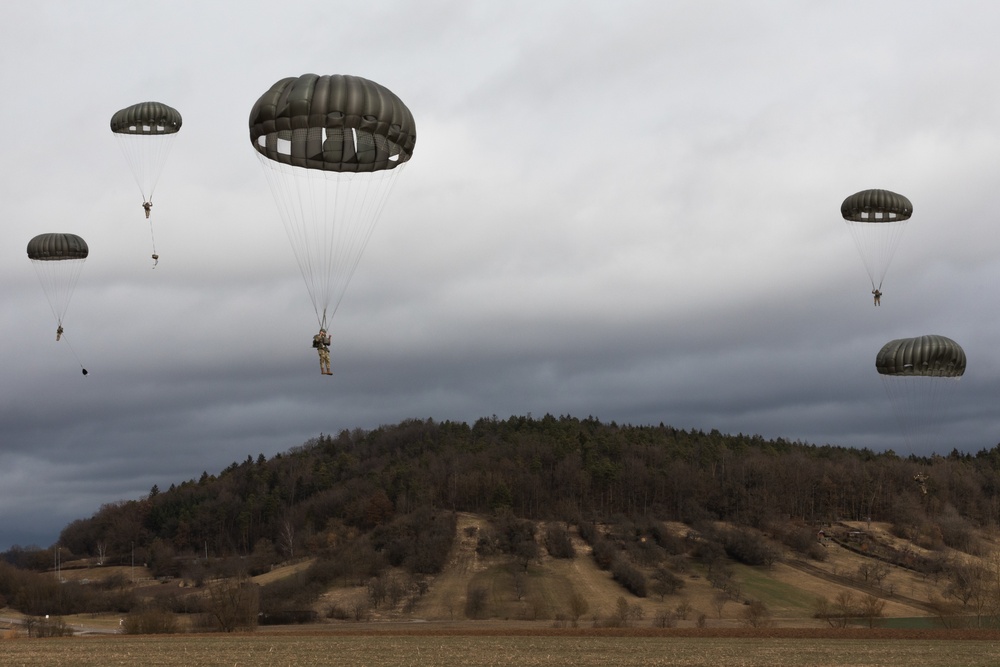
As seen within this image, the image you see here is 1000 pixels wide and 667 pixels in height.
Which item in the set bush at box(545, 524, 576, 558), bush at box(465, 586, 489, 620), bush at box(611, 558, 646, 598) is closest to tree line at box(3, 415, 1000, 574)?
bush at box(545, 524, 576, 558)

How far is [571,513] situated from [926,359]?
Answer: 92.8m

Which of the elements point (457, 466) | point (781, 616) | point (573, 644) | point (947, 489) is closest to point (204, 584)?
point (457, 466)

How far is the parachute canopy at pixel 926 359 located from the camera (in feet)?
201

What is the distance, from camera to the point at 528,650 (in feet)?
140

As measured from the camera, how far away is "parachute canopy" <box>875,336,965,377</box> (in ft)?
201

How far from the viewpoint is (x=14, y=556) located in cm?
19338

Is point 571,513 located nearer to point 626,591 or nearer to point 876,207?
point 626,591

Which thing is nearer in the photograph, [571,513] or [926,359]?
[926,359]

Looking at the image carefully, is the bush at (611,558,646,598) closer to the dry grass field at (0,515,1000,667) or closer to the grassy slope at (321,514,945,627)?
the grassy slope at (321,514,945,627)

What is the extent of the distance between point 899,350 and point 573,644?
2995 centimetres

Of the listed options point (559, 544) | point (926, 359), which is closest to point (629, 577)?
point (559, 544)

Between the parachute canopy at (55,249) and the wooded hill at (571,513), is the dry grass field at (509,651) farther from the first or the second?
the wooded hill at (571,513)

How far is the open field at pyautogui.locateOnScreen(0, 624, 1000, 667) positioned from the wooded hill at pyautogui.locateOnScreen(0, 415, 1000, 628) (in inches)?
2173

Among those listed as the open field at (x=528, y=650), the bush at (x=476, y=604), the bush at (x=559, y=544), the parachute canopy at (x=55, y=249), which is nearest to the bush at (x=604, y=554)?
the bush at (x=559, y=544)
